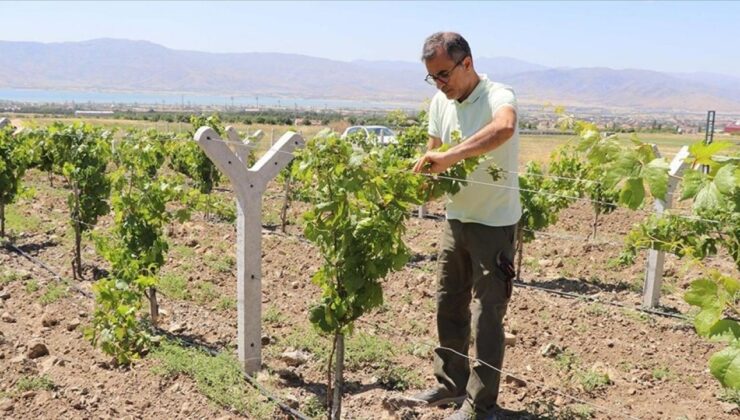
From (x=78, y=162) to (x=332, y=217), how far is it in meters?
5.50

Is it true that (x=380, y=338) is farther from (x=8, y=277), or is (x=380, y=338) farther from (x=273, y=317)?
(x=8, y=277)

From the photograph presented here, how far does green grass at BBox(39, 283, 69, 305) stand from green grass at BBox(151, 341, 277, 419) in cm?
195

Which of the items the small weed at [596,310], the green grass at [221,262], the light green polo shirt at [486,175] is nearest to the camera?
the light green polo shirt at [486,175]

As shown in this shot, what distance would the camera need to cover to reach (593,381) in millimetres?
5023

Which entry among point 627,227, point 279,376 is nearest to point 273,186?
point 627,227

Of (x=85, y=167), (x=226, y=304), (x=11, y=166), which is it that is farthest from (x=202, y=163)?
(x=226, y=304)

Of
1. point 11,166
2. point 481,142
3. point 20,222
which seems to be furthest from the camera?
point 20,222

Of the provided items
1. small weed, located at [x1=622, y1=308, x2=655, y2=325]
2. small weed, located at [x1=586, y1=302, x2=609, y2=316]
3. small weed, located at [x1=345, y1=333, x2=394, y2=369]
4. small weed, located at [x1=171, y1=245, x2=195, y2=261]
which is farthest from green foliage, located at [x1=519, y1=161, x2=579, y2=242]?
small weed, located at [x1=171, y1=245, x2=195, y2=261]

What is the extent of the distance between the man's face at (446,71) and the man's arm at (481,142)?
34cm

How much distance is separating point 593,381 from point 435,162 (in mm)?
2426

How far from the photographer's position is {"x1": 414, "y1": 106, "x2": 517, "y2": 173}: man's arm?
3.39 meters

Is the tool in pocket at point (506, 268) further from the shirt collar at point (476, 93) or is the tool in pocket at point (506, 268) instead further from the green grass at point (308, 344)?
the green grass at point (308, 344)

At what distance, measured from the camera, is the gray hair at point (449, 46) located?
3.60 meters

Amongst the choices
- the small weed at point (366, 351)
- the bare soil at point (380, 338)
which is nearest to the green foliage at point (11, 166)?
the bare soil at point (380, 338)
